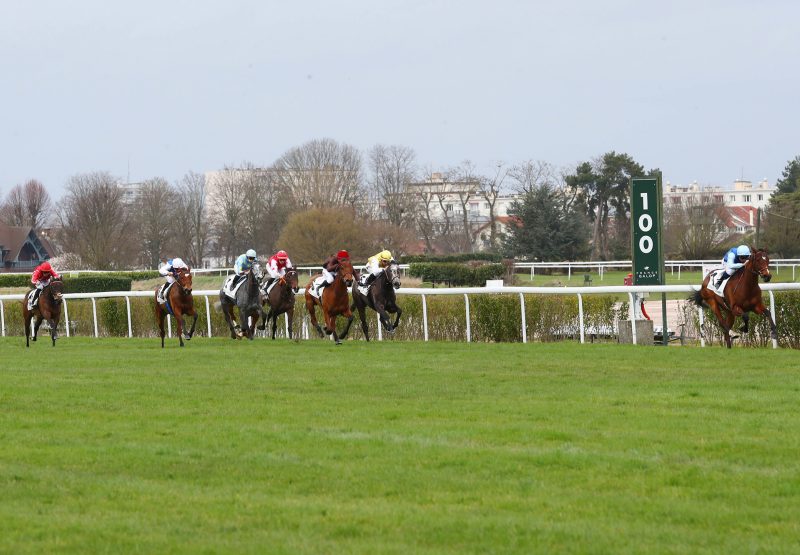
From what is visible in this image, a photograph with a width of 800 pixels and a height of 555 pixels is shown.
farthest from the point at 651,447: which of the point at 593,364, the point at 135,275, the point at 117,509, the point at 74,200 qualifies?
the point at 74,200

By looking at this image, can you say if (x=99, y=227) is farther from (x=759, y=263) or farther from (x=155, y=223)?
(x=759, y=263)

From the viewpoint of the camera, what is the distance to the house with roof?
7806 centimetres

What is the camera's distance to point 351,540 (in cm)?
506

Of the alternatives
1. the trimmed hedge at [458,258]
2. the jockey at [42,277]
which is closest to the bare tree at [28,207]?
the trimmed hedge at [458,258]

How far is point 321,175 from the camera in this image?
70.0 meters

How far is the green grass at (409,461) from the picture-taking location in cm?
515

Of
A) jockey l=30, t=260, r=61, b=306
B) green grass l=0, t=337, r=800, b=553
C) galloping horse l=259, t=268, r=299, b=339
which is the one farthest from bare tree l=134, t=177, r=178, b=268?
green grass l=0, t=337, r=800, b=553

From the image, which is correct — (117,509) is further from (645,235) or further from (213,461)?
(645,235)

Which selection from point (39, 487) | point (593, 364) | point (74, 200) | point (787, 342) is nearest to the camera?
point (39, 487)

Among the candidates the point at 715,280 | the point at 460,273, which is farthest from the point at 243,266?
the point at 460,273

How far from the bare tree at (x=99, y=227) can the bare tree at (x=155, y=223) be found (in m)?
1.01

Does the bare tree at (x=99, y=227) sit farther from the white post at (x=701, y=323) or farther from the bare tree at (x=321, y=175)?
the white post at (x=701, y=323)

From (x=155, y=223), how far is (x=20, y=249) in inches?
461

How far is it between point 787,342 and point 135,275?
35.4m
